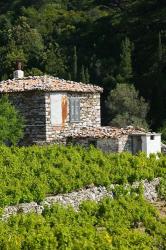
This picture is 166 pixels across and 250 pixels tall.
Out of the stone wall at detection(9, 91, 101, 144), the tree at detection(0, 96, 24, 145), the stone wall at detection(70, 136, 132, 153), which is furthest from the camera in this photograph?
the stone wall at detection(9, 91, 101, 144)

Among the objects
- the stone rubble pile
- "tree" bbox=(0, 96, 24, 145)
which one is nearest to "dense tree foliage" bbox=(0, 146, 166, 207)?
the stone rubble pile

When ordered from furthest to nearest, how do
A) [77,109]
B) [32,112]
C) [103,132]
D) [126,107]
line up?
[126,107]
[77,109]
[32,112]
[103,132]

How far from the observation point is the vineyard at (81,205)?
566 inches

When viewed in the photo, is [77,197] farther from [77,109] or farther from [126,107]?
[126,107]

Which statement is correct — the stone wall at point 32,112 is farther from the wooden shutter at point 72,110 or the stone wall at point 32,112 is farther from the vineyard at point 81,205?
the vineyard at point 81,205

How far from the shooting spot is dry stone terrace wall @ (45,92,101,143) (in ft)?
88.5

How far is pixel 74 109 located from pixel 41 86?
2099 millimetres

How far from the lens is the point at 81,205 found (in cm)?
1720

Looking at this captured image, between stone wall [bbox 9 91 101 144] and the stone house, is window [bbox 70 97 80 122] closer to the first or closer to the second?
the stone house

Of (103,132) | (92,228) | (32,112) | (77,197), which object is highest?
(32,112)

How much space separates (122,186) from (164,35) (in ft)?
106

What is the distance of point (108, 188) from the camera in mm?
19156

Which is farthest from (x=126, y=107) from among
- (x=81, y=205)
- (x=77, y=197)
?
(x=81, y=205)

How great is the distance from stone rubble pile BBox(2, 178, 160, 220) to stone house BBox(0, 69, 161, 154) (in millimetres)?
5463
